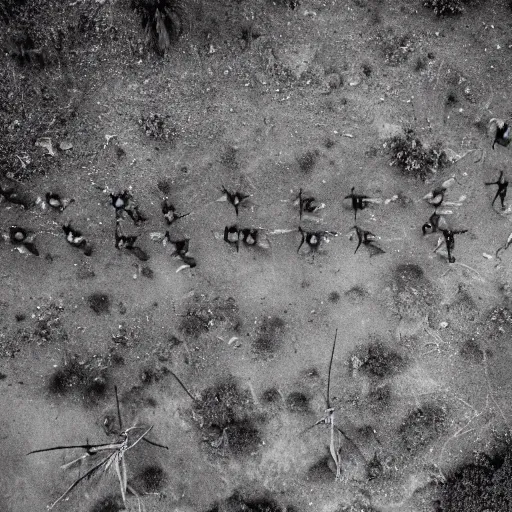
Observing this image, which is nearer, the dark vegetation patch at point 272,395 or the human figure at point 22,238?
the human figure at point 22,238

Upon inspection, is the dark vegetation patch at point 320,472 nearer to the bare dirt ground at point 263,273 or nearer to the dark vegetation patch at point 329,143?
the bare dirt ground at point 263,273

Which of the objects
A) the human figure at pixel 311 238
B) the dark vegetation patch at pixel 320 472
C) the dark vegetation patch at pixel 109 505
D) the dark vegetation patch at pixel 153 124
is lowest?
the dark vegetation patch at pixel 109 505

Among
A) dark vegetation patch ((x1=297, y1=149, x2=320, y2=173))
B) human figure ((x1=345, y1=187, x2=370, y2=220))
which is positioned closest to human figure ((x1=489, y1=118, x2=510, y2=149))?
human figure ((x1=345, y1=187, x2=370, y2=220))

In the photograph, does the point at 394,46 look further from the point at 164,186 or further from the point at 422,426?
the point at 422,426

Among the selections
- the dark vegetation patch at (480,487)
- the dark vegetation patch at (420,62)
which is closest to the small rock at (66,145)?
the dark vegetation patch at (420,62)

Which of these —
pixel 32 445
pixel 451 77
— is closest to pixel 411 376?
pixel 451 77

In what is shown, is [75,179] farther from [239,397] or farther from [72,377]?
[239,397]

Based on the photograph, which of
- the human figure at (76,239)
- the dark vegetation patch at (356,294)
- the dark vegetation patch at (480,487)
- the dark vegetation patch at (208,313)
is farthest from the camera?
the dark vegetation patch at (356,294)

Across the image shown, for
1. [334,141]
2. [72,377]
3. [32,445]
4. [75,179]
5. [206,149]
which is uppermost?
[334,141]
